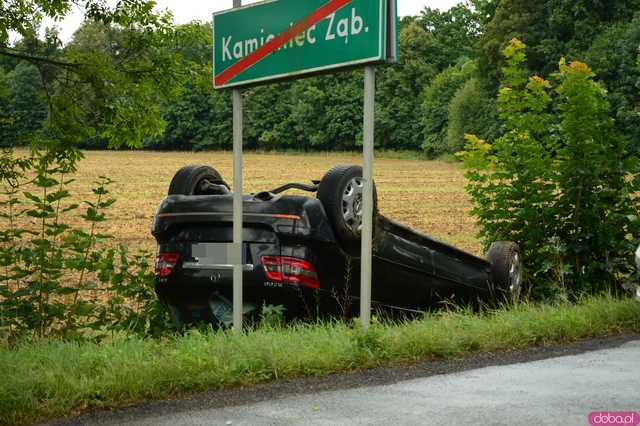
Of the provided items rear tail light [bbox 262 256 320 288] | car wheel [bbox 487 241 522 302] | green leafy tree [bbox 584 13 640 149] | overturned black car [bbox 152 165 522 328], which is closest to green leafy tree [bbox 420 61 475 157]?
green leafy tree [bbox 584 13 640 149]

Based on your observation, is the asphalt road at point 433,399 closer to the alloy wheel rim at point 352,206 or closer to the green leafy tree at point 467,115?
the alloy wheel rim at point 352,206

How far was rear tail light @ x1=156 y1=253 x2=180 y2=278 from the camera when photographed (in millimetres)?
6648

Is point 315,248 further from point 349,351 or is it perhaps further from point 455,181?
point 455,181

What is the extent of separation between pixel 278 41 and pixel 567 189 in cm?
417

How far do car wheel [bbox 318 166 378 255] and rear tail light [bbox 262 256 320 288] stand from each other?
35 cm

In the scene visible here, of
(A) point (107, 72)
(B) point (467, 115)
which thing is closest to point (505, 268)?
Result: (A) point (107, 72)

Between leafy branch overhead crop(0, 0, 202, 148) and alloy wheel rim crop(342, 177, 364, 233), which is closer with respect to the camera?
alloy wheel rim crop(342, 177, 364, 233)

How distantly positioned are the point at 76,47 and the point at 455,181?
3644 centimetres

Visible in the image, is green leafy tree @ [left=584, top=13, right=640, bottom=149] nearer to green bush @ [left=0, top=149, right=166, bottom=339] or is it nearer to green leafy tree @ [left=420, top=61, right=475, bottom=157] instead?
green leafy tree @ [left=420, top=61, right=475, bottom=157]

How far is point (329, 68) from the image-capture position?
5984 millimetres

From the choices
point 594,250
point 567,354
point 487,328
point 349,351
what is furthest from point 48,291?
point 594,250

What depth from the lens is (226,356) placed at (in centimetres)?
530

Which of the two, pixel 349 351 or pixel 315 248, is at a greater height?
pixel 315 248

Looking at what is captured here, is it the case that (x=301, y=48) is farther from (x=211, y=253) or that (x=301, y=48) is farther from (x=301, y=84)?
(x=301, y=84)
